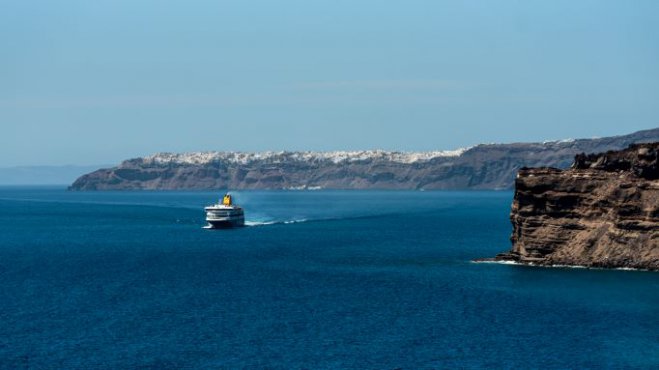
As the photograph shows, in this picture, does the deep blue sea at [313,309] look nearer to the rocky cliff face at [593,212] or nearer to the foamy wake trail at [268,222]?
the rocky cliff face at [593,212]

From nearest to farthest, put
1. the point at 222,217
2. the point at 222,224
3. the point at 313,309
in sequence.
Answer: the point at 313,309 < the point at 222,224 < the point at 222,217

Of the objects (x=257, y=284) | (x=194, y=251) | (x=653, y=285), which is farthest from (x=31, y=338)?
(x=194, y=251)

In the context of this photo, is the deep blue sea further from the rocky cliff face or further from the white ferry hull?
the white ferry hull

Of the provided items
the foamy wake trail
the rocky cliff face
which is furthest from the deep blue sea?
the foamy wake trail

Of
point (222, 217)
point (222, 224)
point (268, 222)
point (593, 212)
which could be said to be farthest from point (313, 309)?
point (268, 222)

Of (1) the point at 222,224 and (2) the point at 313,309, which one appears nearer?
(2) the point at 313,309

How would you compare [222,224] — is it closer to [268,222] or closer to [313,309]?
[268,222]
